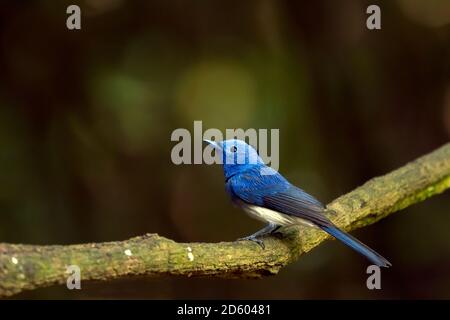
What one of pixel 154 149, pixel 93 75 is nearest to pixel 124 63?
pixel 93 75

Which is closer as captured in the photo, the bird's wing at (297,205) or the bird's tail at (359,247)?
the bird's tail at (359,247)

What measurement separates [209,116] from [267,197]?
7.41 ft

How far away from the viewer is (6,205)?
4887mm

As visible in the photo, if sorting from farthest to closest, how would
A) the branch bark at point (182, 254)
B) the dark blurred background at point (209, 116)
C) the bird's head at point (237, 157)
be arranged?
the dark blurred background at point (209, 116), the bird's head at point (237, 157), the branch bark at point (182, 254)

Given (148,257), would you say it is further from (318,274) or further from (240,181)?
(318,274)

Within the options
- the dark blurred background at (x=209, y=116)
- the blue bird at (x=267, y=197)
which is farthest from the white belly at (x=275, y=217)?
the dark blurred background at (x=209, y=116)

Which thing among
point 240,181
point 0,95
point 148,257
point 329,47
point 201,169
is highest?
point 329,47

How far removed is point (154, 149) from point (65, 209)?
0.88m

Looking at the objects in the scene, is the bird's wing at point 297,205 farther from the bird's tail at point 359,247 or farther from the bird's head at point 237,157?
the bird's head at point 237,157

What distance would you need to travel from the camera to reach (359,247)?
285 centimetres

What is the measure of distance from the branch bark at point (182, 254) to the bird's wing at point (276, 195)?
159 mm

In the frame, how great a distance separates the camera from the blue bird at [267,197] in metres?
2.98

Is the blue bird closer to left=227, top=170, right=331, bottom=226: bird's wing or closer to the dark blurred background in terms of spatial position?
left=227, top=170, right=331, bottom=226: bird's wing

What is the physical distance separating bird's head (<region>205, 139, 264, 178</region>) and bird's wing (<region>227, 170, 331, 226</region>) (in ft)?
0.23
